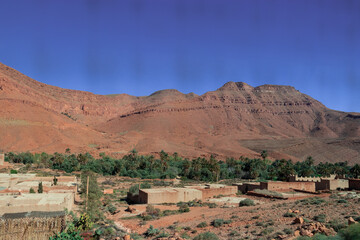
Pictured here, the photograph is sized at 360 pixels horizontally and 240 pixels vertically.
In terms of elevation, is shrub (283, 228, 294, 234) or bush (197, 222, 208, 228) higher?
shrub (283, 228, 294, 234)

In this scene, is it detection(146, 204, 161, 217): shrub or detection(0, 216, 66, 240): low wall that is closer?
detection(0, 216, 66, 240): low wall

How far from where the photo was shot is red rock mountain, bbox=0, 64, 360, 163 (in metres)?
84.8

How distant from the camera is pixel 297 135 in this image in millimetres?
136250

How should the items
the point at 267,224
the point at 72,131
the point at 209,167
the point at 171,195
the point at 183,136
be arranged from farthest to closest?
the point at 183,136 → the point at 72,131 → the point at 209,167 → the point at 171,195 → the point at 267,224

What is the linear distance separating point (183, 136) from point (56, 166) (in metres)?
64.8

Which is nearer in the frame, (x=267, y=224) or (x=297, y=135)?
(x=267, y=224)

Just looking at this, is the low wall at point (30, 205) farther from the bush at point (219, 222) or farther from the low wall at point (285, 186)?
the low wall at point (285, 186)

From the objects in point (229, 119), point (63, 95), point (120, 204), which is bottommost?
point (120, 204)

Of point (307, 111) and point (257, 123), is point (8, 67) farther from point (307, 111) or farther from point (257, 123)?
point (307, 111)

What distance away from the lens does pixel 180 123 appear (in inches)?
5064

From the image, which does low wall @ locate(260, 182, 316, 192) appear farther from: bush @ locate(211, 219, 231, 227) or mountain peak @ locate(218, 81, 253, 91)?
mountain peak @ locate(218, 81, 253, 91)

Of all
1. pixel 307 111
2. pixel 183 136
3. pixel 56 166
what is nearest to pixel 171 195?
pixel 56 166

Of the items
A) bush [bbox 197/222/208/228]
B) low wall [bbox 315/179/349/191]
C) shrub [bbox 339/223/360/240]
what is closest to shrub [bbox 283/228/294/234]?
shrub [bbox 339/223/360/240]

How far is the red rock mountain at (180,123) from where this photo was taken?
3339 inches
